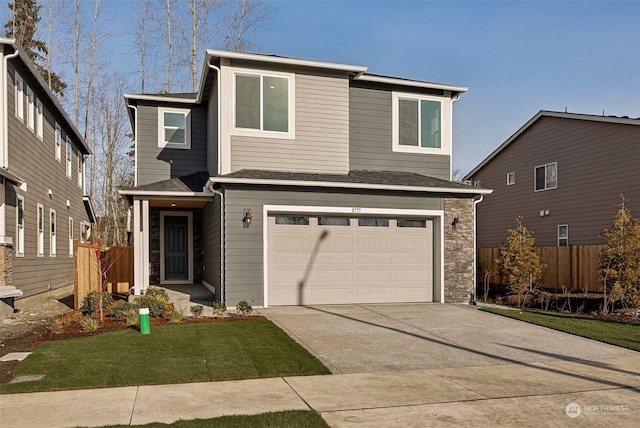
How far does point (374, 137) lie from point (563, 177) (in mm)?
9785

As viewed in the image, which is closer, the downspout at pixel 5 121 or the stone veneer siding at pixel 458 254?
the downspout at pixel 5 121

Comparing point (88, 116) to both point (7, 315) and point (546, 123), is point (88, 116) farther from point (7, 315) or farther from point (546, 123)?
point (546, 123)

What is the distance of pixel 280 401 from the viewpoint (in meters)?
5.59

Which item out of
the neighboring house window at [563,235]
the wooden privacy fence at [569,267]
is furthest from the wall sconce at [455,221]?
the neighboring house window at [563,235]

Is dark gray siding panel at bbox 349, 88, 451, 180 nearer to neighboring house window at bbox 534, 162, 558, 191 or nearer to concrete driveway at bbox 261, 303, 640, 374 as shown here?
concrete driveway at bbox 261, 303, 640, 374

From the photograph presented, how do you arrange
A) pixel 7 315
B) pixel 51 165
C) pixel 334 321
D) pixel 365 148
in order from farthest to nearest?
pixel 51 165 < pixel 365 148 < pixel 7 315 < pixel 334 321

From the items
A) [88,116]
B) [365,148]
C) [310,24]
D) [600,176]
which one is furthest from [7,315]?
[88,116]

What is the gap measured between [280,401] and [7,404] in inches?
110

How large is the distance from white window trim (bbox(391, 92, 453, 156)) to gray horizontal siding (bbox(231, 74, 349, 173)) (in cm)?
166

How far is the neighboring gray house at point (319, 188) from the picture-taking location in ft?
39.9

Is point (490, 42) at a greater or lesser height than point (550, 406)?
greater

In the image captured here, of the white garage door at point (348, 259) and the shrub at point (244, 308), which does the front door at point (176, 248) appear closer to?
the white garage door at point (348, 259)

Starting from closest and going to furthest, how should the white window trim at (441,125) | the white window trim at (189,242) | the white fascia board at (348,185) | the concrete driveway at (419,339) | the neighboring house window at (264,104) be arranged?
the concrete driveway at (419,339)
the white fascia board at (348,185)
the neighboring house window at (264,104)
the white window trim at (441,125)
the white window trim at (189,242)

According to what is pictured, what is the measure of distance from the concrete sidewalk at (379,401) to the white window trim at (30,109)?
10.8 metres
